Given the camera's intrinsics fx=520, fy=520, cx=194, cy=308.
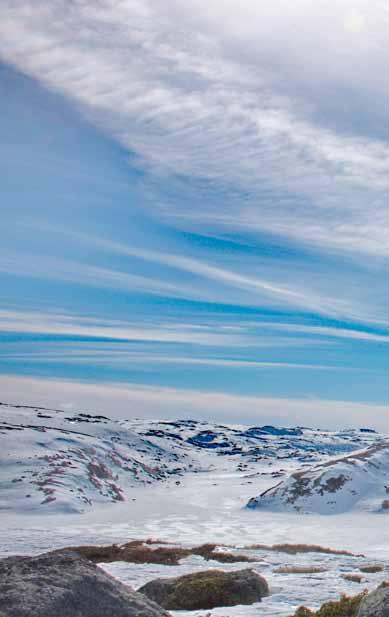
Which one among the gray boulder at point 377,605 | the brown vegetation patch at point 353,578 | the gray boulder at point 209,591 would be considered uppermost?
the gray boulder at point 377,605

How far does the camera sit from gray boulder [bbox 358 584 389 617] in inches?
406

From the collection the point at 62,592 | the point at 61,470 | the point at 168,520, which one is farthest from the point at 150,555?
the point at 61,470

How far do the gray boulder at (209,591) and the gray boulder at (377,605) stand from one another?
5447 millimetres

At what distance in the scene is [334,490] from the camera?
78438 mm

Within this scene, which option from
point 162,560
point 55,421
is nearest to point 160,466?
point 55,421

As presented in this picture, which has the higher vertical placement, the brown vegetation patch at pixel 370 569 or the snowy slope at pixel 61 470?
the brown vegetation patch at pixel 370 569

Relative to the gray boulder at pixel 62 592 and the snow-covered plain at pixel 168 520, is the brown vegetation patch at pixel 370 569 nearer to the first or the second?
the snow-covered plain at pixel 168 520

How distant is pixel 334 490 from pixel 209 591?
2713 inches

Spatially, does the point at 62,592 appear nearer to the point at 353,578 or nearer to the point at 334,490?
the point at 353,578

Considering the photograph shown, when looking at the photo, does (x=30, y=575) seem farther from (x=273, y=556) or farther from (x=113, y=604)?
(x=273, y=556)

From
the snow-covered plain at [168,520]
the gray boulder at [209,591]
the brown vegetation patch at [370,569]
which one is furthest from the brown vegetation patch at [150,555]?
the gray boulder at [209,591]

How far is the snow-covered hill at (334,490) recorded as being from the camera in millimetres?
74500

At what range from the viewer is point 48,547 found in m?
36.5

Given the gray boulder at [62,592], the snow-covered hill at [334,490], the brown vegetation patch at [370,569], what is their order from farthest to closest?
the snow-covered hill at [334,490], the brown vegetation patch at [370,569], the gray boulder at [62,592]
